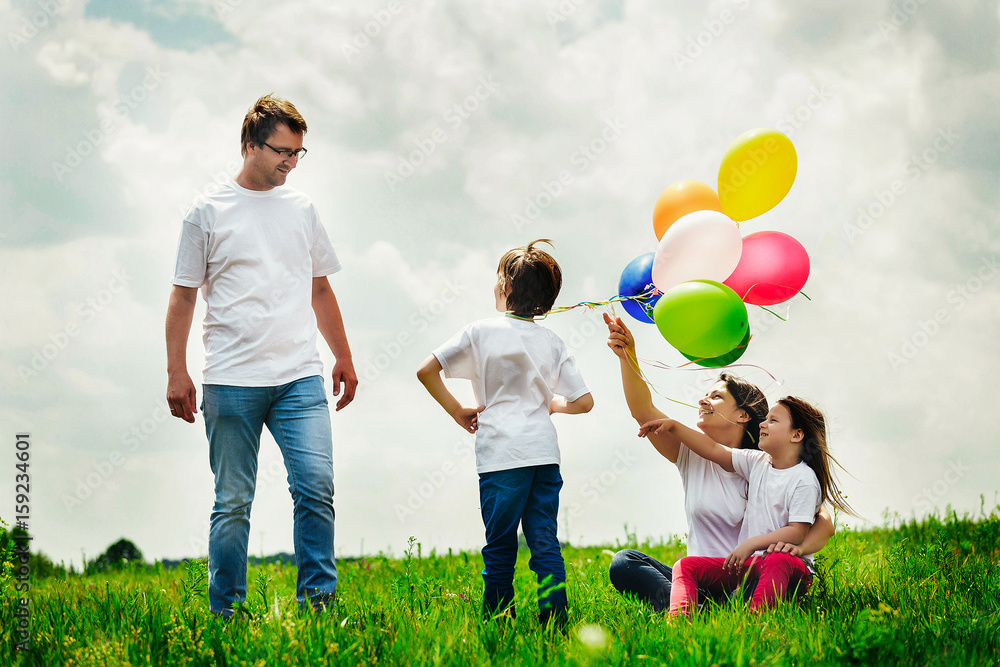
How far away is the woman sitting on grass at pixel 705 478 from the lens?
3.24 metres

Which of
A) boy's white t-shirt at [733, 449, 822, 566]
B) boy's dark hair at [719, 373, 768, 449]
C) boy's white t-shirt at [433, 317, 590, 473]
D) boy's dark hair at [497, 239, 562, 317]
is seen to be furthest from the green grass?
boy's dark hair at [497, 239, 562, 317]

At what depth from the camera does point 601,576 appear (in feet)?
14.7

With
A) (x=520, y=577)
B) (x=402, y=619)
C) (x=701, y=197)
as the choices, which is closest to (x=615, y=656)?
(x=402, y=619)

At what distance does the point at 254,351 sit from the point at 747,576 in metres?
2.28

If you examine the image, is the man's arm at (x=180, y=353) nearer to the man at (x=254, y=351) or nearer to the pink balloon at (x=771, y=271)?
the man at (x=254, y=351)

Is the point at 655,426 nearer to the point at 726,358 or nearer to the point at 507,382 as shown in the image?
the point at 726,358

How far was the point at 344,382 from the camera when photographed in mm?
3629

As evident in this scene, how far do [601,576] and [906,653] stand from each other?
2.24 meters

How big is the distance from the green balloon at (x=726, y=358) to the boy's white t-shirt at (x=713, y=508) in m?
0.48

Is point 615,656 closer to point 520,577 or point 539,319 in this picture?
point 539,319

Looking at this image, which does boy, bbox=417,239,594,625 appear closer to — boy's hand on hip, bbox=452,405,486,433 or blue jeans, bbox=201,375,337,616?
boy's hand on hip, bbox=452,405,486,433

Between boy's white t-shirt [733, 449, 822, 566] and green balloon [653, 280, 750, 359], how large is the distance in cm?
63

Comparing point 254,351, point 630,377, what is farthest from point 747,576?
point 254,351

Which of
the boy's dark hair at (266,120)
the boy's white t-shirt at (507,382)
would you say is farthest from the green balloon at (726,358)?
the boy's dark hair at (266,120)
